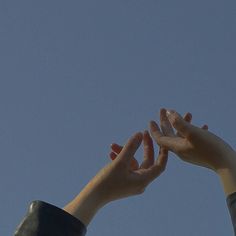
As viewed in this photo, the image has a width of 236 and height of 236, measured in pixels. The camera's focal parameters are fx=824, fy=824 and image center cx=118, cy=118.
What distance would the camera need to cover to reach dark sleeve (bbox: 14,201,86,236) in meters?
3.26

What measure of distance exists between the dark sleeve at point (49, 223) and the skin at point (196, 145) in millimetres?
622

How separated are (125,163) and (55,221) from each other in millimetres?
701

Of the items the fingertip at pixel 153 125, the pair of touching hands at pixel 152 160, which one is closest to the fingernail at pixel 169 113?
the pair of touching hands at pixel 152 160

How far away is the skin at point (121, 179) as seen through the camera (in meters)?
3.64

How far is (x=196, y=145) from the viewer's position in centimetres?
369

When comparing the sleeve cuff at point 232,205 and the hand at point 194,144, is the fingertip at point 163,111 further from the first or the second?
the sleeve cuff at point 232,205

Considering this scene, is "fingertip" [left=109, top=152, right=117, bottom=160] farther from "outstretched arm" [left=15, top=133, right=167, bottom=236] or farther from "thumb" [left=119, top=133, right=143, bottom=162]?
"thumb" [left=119, top=133, right=143, bottom=162]

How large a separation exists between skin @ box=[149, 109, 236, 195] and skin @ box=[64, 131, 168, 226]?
0.08 metres

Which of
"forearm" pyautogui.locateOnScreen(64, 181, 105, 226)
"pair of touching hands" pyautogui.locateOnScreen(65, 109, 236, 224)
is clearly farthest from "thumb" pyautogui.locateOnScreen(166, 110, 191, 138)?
"forearm" pyautogui.locateOnScreen(64, 181, 105, 226)

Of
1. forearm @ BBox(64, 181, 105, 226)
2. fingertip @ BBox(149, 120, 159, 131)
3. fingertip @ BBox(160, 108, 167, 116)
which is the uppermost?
fingertip @ BBox(160, 108, 167, 116)

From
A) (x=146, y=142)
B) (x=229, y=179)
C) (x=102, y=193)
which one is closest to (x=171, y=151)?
(x=146, y=142)

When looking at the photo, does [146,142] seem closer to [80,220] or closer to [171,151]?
[171,151]

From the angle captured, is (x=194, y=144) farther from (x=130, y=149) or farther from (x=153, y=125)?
(x=153, y=125)

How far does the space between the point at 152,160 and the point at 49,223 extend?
967mm
